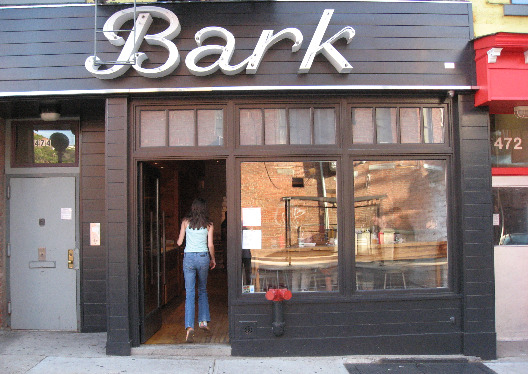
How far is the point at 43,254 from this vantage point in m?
6.56

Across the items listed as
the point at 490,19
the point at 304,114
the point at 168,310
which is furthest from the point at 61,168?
the point at 490,19

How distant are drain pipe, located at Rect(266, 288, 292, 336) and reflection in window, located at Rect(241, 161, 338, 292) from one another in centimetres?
38

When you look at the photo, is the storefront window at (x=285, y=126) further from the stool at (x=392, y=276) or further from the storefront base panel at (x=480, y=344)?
the storefront base panel at (x=480, y=344)

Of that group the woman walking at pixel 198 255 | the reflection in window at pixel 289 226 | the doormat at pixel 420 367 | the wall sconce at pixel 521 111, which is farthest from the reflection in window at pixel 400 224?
the woman walking at pixel 198 255

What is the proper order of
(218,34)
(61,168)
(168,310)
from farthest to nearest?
(168,310) → (61,168) → (218,34)

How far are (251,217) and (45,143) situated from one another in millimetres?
3383

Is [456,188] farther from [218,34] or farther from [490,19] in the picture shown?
[218,34]

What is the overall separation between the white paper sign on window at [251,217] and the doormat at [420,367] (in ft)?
6.57

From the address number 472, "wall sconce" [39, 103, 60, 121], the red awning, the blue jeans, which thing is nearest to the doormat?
the blue jeans

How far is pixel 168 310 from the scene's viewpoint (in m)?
7.39

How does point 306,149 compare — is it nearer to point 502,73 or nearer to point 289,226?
point 289,226

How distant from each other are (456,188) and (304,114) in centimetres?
213

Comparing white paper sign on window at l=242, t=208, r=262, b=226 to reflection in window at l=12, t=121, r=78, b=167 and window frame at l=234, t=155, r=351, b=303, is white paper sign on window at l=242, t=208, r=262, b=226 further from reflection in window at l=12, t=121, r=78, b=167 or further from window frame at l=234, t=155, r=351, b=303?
reflection in window at l=12, t=121, r=78, b=167

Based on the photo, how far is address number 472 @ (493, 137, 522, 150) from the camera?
21.0 feet
